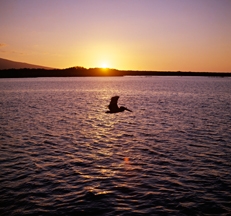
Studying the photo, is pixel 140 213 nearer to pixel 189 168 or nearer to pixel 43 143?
pixel 189 168

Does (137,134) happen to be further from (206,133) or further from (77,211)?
(77,211)

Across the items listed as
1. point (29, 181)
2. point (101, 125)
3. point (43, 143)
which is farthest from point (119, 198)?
point (101, 125)

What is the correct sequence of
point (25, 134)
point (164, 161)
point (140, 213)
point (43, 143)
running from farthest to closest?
point (25, 134)
point (43, 143)
point (164, 161)
point (140, 213)

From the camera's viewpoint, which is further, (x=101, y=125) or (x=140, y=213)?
(x=101, y=125)

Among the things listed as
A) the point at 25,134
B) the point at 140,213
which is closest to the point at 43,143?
the point at 25,134

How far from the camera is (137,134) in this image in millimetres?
23812

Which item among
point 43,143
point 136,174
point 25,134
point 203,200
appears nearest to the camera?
point 203,200

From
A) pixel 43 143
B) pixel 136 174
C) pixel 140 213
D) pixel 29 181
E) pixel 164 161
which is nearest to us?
pixel 140 213

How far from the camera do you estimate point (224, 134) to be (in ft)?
76.7

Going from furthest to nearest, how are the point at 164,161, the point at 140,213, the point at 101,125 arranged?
the point at 101,125 < the point at 164,161 < the point at 140,213

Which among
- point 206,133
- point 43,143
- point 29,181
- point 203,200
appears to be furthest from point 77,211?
point 206,133

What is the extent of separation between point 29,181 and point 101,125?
15970 millimetres

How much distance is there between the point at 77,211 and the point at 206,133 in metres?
16.9

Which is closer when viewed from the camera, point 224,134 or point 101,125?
point 224,134
